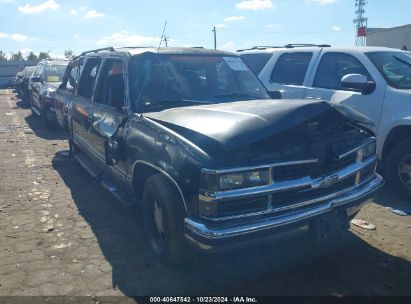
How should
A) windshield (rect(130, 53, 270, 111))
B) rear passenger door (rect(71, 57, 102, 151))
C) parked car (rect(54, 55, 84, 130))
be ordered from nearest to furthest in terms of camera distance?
1. windshield (rect(130, 53, 270, 111))
2. rear passenger door (rect(71, 57, 102, 151))
3. parked car (rect(54, 55, 84, 130))

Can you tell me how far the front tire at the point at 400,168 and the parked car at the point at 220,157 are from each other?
1680 mm

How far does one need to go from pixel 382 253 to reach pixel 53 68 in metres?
11.2

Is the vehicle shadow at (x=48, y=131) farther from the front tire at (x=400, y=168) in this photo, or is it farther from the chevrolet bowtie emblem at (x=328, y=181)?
the chevrolet bowtie emblem at (x=328, y=181)

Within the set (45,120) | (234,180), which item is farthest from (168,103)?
(45,120)

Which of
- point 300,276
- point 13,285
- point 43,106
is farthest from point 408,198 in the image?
point 43,106

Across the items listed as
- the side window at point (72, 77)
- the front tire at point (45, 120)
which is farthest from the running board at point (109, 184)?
the front tire at point (45, 120)

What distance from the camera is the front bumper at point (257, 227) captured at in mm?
2873

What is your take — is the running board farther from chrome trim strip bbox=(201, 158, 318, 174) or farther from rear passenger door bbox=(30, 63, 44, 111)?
rear passenger door bbox=(30, 63, 44, 111)

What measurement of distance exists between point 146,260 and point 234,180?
149 centimetres

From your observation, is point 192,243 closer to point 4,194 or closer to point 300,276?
point 300,276

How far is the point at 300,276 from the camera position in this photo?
3516 millimetres

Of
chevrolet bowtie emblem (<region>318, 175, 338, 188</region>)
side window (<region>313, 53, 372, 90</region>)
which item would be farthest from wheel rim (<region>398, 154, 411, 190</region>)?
chevrolet bowtie emblem (<region>318, 175, 338, 188</region>)

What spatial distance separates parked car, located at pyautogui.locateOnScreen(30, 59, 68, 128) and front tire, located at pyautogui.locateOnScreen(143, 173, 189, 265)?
767cm

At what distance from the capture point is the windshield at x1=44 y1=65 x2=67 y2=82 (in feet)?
39.7
